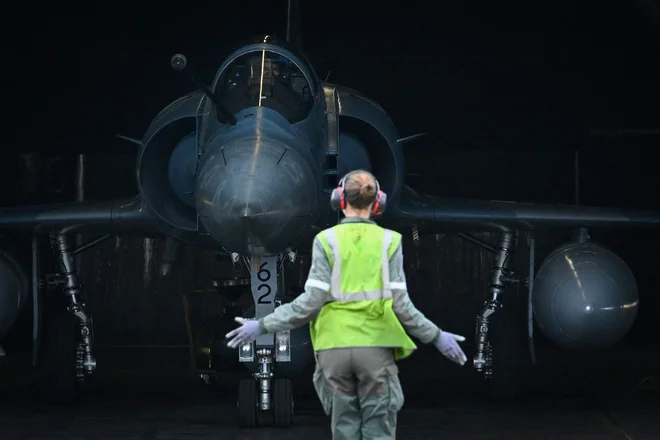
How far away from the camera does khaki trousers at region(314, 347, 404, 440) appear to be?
5.52m

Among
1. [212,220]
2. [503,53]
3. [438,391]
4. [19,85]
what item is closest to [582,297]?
[438,391]

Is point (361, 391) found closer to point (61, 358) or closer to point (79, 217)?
point (79, 217)

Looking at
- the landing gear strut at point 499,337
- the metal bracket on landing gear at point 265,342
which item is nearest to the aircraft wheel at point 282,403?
the metal bracket on landing gear at point 265,342

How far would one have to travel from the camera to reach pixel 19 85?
14.3 m

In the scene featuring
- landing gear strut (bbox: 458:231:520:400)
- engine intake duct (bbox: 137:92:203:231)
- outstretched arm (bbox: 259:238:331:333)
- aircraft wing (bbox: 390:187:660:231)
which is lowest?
landing gear strut (bbox: 458:231:520:400)

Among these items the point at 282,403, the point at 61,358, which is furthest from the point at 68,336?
the point at 282,403

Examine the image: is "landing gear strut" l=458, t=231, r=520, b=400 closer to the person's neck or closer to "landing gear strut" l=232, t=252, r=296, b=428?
"landing gear strut" l=232, t=252, r=296, b=428

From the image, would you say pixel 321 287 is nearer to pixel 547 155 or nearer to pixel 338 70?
pixel 338 70

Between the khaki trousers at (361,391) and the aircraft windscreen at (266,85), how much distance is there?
3.63 meters

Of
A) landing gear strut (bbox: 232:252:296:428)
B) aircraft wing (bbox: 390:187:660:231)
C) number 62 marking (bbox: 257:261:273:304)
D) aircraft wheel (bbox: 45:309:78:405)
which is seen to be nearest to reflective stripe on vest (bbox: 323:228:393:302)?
landing gear strut (bbox: 232:252:296:428)

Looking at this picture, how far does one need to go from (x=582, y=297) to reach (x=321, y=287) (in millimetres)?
4517

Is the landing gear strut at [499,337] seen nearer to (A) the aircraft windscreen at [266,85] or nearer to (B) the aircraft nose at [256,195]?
(A) the aircraft windscreen at [266,85]

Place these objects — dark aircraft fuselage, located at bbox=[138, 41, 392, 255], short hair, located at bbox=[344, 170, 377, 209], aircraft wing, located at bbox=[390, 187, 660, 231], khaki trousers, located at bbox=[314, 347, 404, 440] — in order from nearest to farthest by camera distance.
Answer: khaki trousers, located at bbox=[314, 347, 404, 440], short hair, located at bbox=[344, 170, 377, 209], dark aircraft fuselage, located at bbox=[138, 41, 392, 255], aircraft wing, located at bbox=[390, 187, 660, 231]

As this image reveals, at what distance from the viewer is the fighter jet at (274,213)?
8.02m
